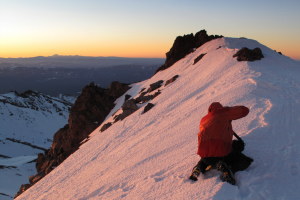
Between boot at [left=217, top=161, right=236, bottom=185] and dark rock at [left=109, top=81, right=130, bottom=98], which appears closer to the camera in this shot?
boot at [left=217, top=161, right=236, bottom=185]

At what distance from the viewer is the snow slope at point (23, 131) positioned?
52969mm

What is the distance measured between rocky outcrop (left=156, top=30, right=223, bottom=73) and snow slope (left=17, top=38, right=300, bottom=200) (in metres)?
19.3

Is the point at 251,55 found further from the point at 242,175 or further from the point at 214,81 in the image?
the point at 242,175

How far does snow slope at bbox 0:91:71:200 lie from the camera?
5297cm

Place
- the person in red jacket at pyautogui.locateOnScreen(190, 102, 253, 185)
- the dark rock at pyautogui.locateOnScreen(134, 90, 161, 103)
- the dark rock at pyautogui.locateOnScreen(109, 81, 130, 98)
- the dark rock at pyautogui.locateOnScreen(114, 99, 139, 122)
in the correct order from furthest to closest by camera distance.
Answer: the dark rock at pyautogui.locateOnScreen(109, 81, 130, 98) → the dark rock at pyautogui.locateOnScreen(134, 90, 161, 103) → the dark rock at pyautogui.locateOnScreen(114, 99, 139, 122) → the person in red jacket at pyautogui.locateOnScreen(190, 102, 253, 185)

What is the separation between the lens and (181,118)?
Answer: 1528 centimetres

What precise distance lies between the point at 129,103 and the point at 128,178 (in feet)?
54.4

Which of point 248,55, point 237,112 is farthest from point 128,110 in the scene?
point 237,112

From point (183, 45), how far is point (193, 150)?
3581 centimetres

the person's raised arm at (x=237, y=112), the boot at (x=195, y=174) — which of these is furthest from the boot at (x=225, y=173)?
the person's raised arm at (x=237, y=112)

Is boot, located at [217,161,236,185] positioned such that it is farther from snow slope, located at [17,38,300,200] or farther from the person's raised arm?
the person's raised arm

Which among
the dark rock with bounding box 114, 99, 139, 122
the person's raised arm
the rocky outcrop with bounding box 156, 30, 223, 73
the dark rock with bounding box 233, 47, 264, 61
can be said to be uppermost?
the rocky outcrop with bounding box 156, 30, 223, 73

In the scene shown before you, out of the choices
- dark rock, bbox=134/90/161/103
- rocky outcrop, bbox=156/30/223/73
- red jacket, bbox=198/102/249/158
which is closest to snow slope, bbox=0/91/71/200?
dark rock, bbox=134/90/161/103

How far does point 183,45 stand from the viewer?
4403cm
